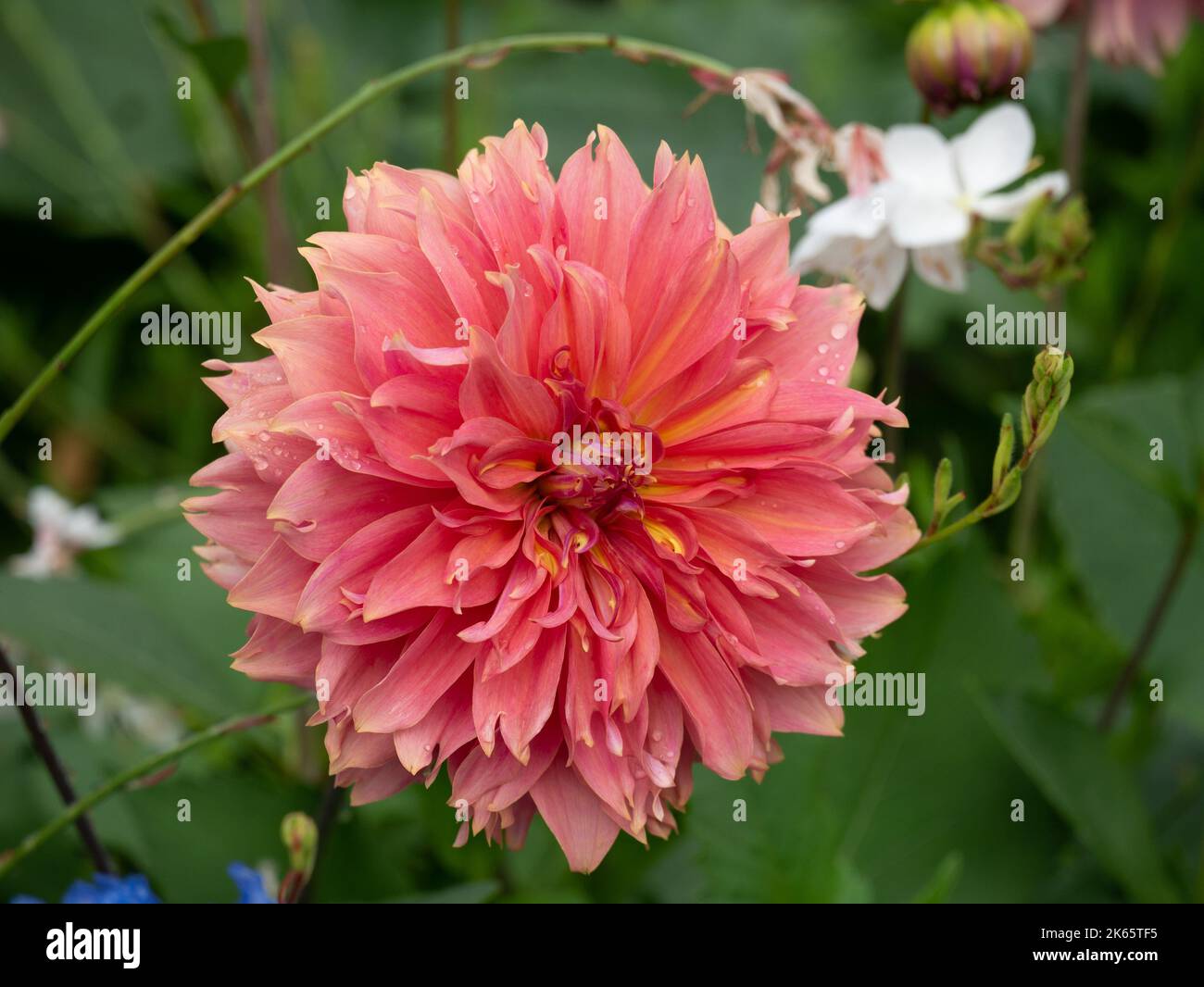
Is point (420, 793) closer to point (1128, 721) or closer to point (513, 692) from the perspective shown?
point (513, 692)

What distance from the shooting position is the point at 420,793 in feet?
2.02

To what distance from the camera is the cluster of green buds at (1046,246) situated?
1.68 ft

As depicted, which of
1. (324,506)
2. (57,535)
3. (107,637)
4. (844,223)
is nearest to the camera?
(324,506)

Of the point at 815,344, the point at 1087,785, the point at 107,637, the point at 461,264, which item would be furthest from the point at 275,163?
the point at 1087,785

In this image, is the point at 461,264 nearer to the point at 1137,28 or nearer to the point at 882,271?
the point at 882,271

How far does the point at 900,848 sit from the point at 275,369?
413 mm

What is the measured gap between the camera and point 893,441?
0.78 metres

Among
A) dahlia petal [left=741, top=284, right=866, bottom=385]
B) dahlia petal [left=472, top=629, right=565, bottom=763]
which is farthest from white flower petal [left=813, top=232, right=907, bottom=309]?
dahlia petal [left=472, top=629, right=565, bottom=763]

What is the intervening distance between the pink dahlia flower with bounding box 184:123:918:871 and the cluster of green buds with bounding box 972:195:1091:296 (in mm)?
148

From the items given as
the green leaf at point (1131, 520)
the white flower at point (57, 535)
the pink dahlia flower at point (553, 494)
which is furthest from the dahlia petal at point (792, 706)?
the white flower at point (57, 535)

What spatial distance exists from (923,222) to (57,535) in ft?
1.70

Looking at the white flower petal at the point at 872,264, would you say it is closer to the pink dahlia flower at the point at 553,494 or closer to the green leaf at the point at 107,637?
the pink dahlia flower at the point at 553,494
